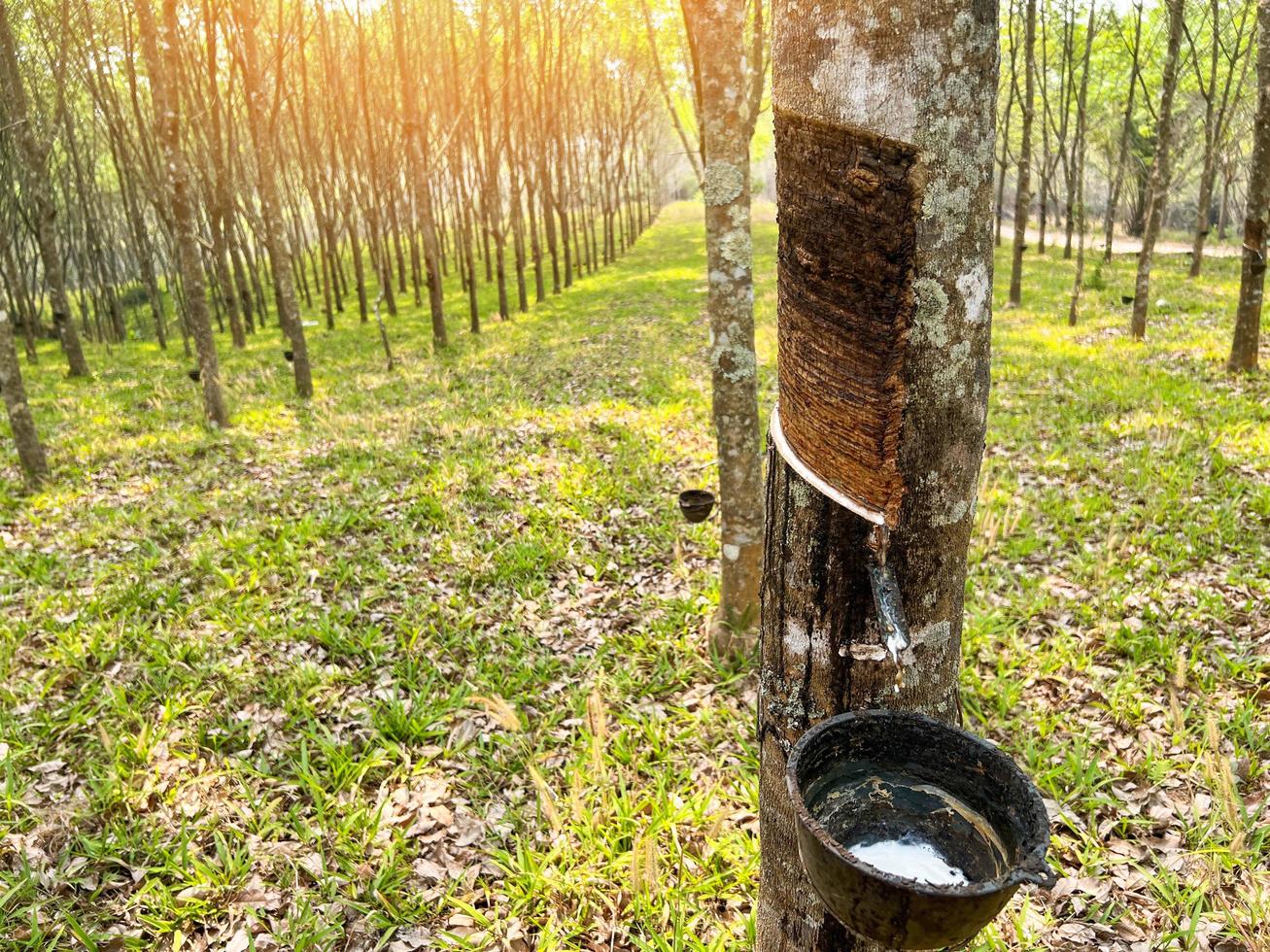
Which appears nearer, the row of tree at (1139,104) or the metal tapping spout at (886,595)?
the metal tapping spout at (886,595)

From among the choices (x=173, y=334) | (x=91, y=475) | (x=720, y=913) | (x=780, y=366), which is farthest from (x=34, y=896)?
(x=173, y=334)

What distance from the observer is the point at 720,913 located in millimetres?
3074

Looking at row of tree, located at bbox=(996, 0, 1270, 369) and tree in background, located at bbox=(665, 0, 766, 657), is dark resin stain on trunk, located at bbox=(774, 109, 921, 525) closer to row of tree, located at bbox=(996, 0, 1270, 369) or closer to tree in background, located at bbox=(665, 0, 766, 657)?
tree in background, located at bbox=(665, 0, 766, 657)

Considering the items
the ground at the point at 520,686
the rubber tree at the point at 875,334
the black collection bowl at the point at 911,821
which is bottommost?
the ground at the point at 520,686

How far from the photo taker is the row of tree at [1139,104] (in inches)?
436

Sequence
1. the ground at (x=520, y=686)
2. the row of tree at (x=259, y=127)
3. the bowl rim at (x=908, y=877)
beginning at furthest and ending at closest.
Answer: the row of tree at (x=259, y=127)
the ground at (x=520, y=686)
the bowl rim at (x=908, y=877)

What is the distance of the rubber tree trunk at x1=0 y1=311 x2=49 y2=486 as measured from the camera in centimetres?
717

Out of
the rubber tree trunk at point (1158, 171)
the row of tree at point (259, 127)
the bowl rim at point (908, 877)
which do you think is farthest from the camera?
the row of tree at point (259, 127)

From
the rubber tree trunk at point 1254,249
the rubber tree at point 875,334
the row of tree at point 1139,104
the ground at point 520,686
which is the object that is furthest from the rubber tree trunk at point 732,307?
the rubber tree trunk at point 1254,249

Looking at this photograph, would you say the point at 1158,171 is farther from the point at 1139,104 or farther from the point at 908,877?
the point at 1139,104

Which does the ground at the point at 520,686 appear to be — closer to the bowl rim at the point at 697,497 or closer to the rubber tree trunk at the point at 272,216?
the bowl rim at the point at 697,497

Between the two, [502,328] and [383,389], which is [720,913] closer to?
[383,389]

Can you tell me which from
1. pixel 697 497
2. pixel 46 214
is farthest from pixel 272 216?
pixel 697 497

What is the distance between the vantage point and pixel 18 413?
7.39m
